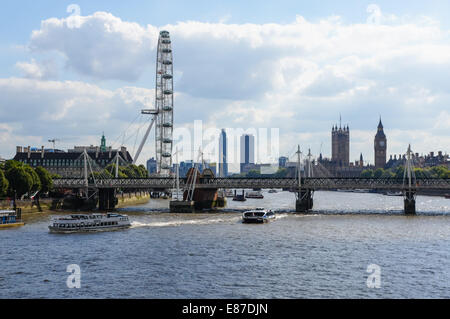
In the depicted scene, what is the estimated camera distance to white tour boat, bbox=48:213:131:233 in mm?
68250

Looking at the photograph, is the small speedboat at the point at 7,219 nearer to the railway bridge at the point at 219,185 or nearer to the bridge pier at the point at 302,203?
the railway bridge at the point at 219,185

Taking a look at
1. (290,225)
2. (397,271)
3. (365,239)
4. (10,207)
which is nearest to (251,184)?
(290,225)

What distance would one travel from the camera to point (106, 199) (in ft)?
379

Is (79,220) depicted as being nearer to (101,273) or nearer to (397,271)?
(101,273)

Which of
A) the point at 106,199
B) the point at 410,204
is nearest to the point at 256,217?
the point at 410,204

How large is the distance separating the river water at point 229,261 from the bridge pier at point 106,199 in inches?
1580

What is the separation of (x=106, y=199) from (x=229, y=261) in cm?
7290

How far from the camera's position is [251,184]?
114 metres

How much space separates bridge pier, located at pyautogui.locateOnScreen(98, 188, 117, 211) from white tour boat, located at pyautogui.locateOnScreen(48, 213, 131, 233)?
4022 centimetres

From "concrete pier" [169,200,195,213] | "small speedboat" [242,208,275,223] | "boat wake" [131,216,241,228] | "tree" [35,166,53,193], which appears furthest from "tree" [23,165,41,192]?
"small speedboat" [242,208,275,223]

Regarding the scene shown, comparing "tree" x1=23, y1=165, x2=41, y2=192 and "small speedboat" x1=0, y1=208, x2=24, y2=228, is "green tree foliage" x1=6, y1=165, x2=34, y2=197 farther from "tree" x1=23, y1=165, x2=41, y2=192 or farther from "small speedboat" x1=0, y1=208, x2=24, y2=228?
"small speedboat" x1=0, y1=208, x2=24, y2=228

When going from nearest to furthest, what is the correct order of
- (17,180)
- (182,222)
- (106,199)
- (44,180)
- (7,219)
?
(7,219)
(182,222)
(17,180)
(44,180)
(106,199)

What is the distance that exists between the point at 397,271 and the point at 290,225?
116 feet

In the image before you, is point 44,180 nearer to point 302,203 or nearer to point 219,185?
point 219,185
